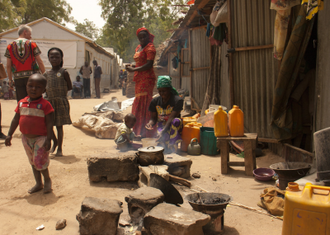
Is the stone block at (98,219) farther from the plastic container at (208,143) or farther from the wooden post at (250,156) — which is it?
the plastic container at (208,143)

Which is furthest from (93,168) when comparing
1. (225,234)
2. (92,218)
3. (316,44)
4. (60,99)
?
(316,44)

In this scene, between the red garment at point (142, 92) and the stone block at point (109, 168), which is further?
the red garment at point (142, 92)

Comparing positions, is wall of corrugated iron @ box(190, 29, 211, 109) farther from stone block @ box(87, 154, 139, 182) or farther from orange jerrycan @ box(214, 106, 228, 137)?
stone block @ box(87, 154, 139, 182)

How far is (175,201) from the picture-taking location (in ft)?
8.54

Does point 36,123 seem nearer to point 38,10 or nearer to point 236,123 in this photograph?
point 236,123

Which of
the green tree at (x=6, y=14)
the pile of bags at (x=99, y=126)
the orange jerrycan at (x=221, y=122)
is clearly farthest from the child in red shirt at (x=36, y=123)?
the green tree at (x=6, y=14)

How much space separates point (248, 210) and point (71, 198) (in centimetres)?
186

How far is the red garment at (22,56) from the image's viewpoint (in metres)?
4.93

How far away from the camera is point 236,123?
381cm

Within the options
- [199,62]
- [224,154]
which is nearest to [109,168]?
[224,154]

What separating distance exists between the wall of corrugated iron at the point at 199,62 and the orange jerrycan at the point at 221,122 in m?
4.40

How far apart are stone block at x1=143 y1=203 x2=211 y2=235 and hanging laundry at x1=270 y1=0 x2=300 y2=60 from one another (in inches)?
116

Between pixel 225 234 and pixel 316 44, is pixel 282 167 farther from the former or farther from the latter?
pixel 316 44

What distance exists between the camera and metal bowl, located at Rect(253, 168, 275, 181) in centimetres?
345
